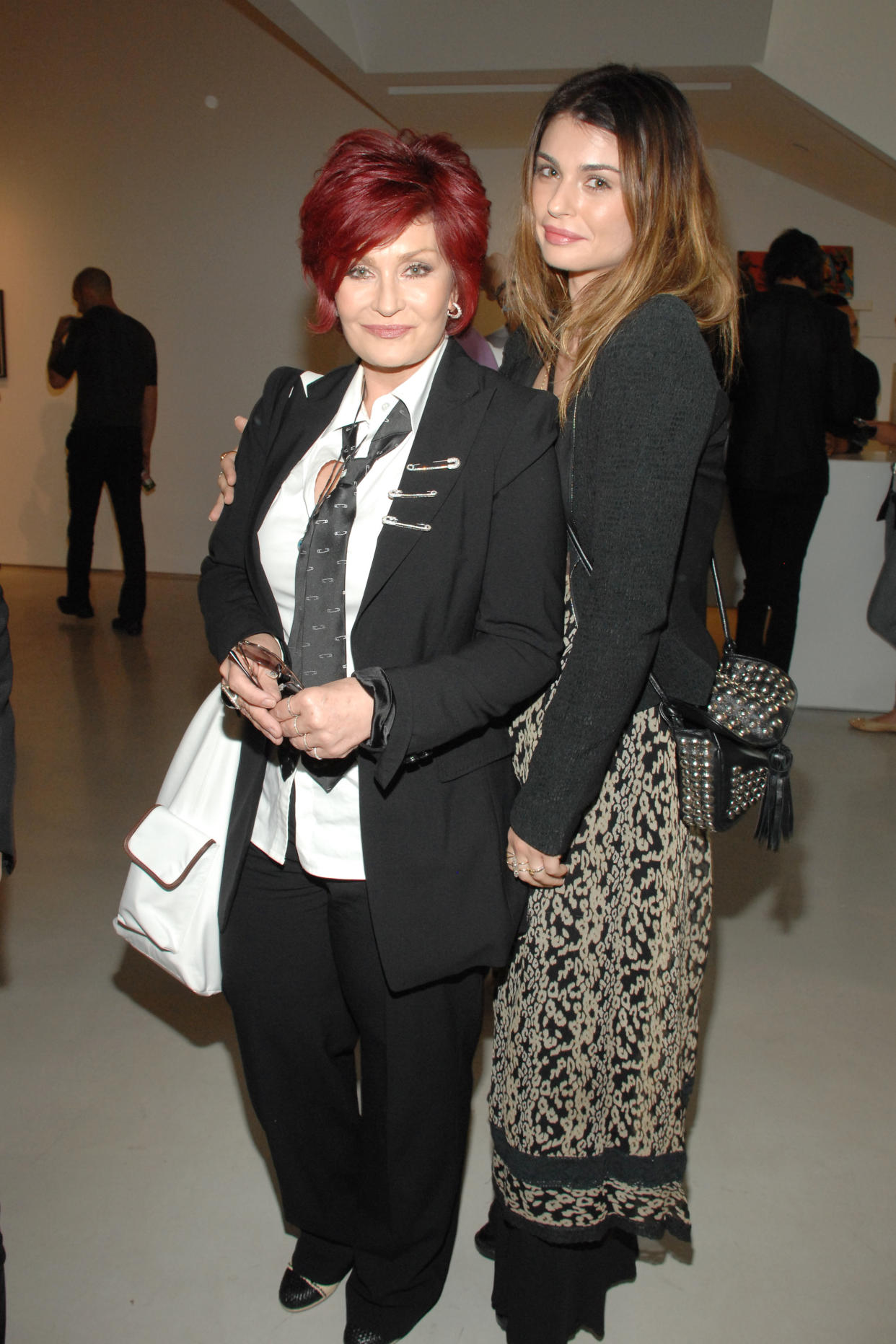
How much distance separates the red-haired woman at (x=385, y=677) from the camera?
1.28 metres

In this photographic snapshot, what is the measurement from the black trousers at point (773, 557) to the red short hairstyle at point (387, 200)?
328 cm

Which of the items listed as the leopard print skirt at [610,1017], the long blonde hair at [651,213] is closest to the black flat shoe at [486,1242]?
the leopard print skirt at [610,1017]

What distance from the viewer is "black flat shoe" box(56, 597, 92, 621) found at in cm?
640

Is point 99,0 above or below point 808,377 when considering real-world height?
above

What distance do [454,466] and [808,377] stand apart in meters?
3.40

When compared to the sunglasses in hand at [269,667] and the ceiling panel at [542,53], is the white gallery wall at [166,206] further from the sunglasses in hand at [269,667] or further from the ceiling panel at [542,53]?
the sunglasses in hand at [269,667]

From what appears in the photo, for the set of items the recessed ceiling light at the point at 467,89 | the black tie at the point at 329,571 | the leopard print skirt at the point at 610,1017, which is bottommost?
the leopard print skirt at the point at 610,1017

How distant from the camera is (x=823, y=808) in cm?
368

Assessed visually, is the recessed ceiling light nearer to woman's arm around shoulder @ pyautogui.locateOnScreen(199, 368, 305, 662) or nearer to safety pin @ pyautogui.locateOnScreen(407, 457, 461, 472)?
woman's arm around shoulder @ pyautogui.locateOnScreen(199, 368, 305, 662)

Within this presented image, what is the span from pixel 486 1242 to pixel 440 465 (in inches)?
53.1

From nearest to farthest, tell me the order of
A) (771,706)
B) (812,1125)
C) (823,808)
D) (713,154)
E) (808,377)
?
1. (771,706)
2. (812,1125)
3. (823,808)
4. (808,377)
5. (713,154)

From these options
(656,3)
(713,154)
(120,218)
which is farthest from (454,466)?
(120,218)

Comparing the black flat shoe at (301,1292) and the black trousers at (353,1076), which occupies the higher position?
the black trousers at (353,1076)

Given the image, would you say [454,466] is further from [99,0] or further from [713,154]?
[99,0]
